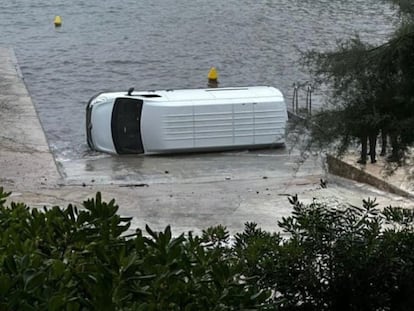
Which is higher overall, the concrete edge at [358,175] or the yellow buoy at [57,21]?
the yellow buoy at [57,21]

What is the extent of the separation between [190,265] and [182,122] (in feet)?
46.0

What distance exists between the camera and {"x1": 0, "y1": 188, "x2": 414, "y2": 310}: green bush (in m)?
2.37

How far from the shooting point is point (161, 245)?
2654 millimetres

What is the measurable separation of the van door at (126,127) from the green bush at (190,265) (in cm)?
1246

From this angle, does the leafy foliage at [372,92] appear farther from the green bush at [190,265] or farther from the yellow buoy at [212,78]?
the yellow buoy at [212,78]

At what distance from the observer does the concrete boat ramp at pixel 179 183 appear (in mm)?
10156

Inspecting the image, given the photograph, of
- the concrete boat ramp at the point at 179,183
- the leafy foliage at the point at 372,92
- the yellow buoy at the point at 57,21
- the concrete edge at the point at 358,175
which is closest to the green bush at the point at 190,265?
the leafy foliage at the point at 372,92

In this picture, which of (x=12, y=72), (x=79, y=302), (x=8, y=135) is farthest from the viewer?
(x=12, y=72)

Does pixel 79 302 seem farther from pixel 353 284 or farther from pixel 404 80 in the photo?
pixel 404 80

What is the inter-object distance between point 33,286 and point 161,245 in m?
0.48

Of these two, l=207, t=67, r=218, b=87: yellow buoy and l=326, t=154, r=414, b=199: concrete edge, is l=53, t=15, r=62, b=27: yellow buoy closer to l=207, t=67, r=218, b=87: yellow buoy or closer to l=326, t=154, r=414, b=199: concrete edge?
l=207, t=67, r=218, b=87: yellow buoy

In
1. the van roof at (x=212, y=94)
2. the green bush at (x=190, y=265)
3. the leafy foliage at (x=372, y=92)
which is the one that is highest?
the leafy foliage at (x=372, y=92)

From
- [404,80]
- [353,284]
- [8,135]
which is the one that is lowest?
[8,135]

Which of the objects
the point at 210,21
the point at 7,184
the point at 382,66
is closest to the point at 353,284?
the point at 382,66
